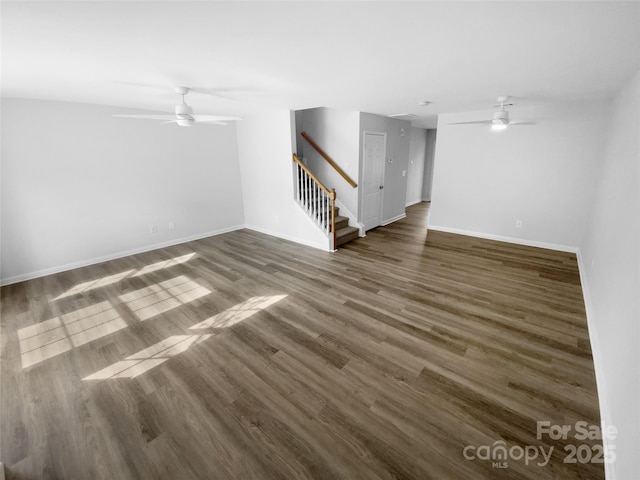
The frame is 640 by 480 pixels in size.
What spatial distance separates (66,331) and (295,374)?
102 inches

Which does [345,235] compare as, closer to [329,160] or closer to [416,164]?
[329,160]

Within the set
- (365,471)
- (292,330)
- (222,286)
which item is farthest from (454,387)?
(222,286)

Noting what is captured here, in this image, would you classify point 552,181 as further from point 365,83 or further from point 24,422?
point 24,422

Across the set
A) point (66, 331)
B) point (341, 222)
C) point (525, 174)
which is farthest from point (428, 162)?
point (66, 331)

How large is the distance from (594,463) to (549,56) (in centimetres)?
290

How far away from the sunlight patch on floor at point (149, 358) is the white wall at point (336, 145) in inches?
158

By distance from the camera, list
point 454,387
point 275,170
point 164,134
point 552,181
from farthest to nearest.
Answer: point 275,170, point 164,134, point 552,181, point 454,387

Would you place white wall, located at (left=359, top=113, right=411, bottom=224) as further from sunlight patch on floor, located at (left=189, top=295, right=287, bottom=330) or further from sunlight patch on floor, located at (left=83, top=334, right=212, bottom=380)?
sunlight patch on floor, located at (left=83, top=334, right=212, bottom=380)

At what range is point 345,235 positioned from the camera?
534 centimetres

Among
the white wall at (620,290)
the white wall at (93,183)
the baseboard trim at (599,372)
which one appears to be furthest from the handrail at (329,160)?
the baseboard trim at (599,372)

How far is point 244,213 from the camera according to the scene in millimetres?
6727

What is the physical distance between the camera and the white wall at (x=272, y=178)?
17.0 ft

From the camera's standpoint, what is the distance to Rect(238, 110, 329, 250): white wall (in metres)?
5.19

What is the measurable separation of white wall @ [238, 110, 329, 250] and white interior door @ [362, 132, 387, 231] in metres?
1.47
